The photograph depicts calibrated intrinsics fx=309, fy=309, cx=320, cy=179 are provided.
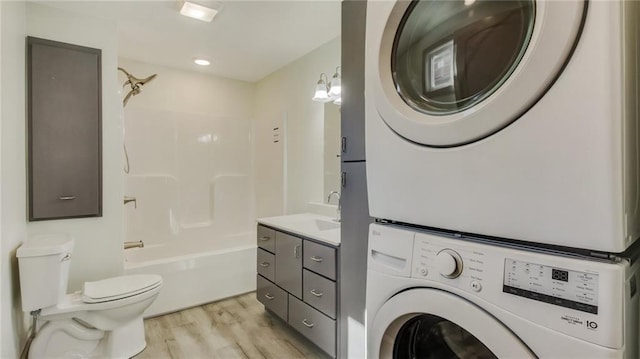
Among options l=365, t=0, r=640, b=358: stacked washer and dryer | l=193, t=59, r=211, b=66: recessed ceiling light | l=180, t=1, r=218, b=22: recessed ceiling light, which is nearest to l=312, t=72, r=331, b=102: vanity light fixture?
l=180, t=1, r=218, b=22: recessed ceiling light

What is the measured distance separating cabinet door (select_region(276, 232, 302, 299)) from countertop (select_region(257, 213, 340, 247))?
0.06 metres

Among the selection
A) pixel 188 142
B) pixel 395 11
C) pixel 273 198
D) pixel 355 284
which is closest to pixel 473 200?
pixel 395 11

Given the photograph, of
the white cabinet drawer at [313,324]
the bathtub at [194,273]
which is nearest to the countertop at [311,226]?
the white cabinet drawer at [313,324]

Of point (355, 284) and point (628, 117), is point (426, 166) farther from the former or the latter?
point (355, 284)

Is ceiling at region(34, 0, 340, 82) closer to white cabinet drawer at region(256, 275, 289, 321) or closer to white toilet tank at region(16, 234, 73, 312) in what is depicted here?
white toilet tank at region(16, 234, 73, 312)

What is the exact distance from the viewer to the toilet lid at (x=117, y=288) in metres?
1.82

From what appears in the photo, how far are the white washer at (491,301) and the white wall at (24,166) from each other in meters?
1.86

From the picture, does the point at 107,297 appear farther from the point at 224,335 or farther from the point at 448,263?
the point at 448,263

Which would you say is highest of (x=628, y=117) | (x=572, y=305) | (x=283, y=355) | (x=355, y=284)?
(x=628, y=117)

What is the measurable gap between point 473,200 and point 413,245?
8.1 inches

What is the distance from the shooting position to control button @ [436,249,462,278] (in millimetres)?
716

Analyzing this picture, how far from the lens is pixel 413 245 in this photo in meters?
0.83

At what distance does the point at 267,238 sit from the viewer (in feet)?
7.80

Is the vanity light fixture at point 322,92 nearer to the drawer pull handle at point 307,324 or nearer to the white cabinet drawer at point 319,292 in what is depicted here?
the white cabinet drawer at point 319,292
